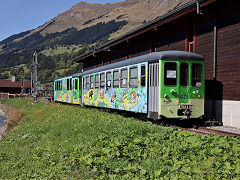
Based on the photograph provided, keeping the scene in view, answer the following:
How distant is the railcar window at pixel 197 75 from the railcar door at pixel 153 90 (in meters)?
1.61

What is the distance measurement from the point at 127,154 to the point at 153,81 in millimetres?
5465

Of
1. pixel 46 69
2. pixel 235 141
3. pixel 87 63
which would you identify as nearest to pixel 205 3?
pixel 235 141

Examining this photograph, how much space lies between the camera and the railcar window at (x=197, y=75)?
11258mm

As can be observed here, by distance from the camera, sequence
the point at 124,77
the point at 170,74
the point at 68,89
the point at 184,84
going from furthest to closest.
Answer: the point at 68,89
the point at 124,77
the point at 184,84
the point at 170,74

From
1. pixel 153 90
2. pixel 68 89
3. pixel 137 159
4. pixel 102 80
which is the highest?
pixel 102 80

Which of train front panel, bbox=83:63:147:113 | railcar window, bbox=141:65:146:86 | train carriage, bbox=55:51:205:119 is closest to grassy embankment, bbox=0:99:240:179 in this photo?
train carriage, bbox=55:51:205:119

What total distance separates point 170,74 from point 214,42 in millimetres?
4028

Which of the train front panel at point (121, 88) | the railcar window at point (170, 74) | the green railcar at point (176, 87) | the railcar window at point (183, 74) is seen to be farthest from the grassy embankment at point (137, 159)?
the train front panel at point (121, 88)

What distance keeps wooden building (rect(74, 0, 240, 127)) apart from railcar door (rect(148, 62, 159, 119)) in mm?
3949

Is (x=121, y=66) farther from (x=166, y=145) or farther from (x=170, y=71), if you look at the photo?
(x=166, y=145)

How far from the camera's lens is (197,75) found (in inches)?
447

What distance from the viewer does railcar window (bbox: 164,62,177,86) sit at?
35.3ft

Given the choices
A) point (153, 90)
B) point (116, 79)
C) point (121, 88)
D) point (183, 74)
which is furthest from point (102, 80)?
point (183, 74)

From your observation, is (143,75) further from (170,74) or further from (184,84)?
(184,84)
